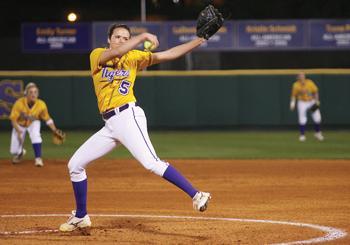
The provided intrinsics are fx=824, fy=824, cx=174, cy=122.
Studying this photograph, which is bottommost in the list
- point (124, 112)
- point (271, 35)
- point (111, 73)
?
point (271, 35)

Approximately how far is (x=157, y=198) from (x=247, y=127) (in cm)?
1576

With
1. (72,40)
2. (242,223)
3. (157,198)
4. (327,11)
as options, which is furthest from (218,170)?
(327,11)

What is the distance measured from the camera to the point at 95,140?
7.91 metres

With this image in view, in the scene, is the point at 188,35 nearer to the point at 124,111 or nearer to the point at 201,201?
the point at 124,111

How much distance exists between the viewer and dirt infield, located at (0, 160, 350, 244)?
7.82m

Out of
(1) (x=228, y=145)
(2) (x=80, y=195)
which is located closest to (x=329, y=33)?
(1) (x=228, y=145)

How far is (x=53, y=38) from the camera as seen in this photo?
2784 cm

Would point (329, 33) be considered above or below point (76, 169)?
below

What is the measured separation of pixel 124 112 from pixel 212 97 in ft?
59.7

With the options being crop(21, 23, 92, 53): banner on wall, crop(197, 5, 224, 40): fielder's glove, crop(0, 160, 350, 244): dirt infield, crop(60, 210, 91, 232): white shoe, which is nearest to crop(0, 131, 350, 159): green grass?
crop(0, 160, 350, 244): dirt infield

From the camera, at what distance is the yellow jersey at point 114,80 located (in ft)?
25.6

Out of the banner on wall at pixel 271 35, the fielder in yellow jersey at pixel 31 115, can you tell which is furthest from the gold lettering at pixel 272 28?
the fielder in yellow jersey at pixel 31 115

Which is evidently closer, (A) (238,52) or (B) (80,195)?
(B) (80,195)

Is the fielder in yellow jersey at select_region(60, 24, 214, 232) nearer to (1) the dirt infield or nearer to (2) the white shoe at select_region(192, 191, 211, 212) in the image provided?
(2) the white shoe at select_region(192, 191, 211, 212)
